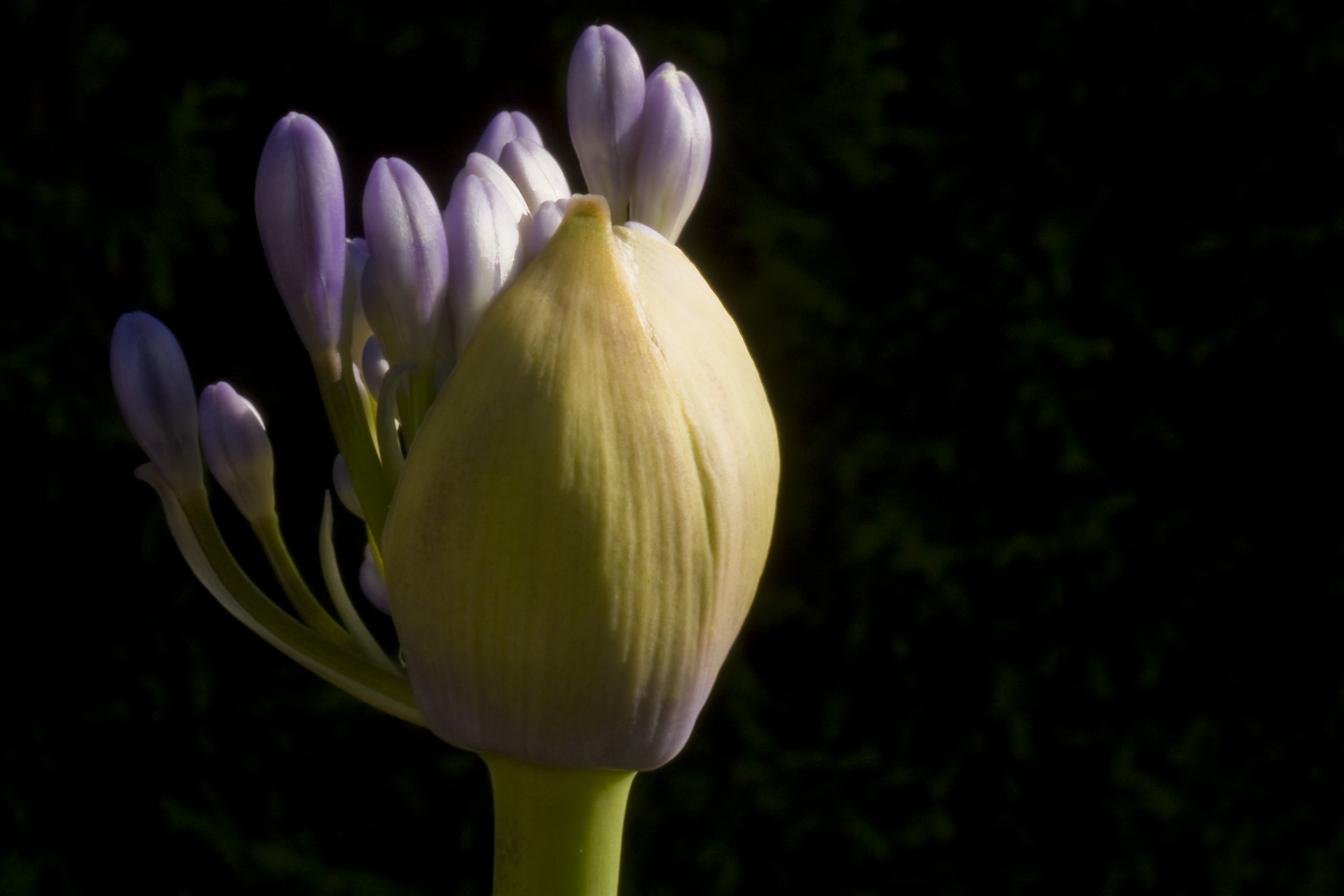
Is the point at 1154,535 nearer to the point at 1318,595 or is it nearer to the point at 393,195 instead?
the point at 1318,595

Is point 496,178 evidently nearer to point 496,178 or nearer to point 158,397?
point 496,178

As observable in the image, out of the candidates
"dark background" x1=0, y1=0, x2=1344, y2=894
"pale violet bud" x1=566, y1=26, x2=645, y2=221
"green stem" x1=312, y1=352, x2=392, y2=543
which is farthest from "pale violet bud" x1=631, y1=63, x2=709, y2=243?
"dark background" x1=0, y1=0, x2=1344, y2=894

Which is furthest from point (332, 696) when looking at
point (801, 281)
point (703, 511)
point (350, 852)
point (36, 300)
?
point (703, 511)

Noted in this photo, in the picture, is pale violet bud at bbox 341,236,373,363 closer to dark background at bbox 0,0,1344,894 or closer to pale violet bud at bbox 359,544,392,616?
pale violet bud at bbox 359,544,392,616

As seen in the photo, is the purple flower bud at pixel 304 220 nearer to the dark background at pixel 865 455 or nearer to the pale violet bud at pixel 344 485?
the pale violet bud at pixel 344 485

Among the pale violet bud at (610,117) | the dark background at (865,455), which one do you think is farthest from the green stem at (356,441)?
the dark background at (865,455)

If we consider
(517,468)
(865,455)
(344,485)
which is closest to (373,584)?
(344,485)
